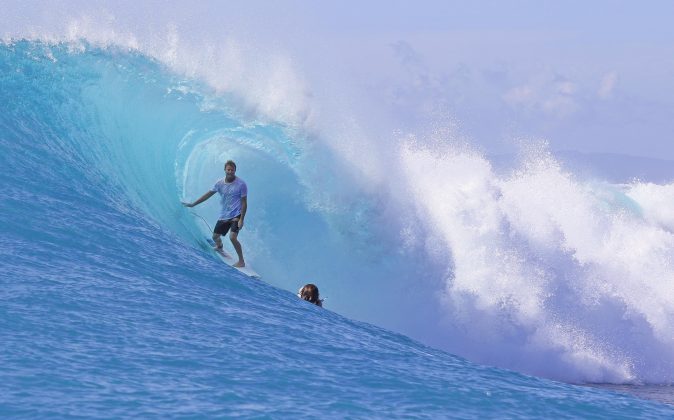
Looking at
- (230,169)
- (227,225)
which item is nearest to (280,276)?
(227,225)

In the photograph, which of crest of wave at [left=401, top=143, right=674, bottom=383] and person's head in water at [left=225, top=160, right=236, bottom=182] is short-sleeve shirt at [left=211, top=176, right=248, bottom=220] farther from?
crest of wave at [left=401, top=143, right=674, bottom=383]

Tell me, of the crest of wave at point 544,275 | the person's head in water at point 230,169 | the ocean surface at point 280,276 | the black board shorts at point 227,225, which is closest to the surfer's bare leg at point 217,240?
the black board shorts at point 227,225

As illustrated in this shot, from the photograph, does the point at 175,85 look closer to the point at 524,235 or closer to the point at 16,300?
the point at 524,235

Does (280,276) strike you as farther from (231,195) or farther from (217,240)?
(231,195)

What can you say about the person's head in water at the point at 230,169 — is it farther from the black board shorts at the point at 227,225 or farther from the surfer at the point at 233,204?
the black board shorts at the point at 227,225

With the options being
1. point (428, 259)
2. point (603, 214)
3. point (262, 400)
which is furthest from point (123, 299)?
point (603, 214)

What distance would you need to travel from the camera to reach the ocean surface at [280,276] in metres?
5.89

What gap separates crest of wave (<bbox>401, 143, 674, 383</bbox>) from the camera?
1270cm

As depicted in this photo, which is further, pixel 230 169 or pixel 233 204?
pixel 233 204

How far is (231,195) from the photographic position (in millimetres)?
10914

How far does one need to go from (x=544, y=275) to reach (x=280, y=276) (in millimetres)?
3791

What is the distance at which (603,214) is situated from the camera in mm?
15281

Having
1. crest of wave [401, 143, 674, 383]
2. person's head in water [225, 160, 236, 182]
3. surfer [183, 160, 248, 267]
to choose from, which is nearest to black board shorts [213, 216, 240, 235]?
surfer [183, 160, 248, 267]

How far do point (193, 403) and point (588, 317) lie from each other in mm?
9075
